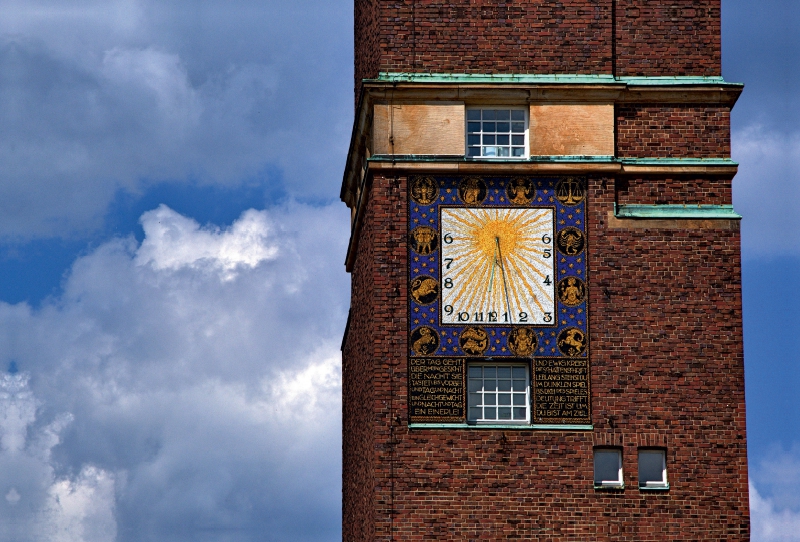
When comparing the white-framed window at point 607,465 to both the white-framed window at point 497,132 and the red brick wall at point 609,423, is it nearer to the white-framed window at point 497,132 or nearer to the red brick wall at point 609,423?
the red brick wall at point 609,423

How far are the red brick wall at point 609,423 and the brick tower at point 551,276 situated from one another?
0.15ft

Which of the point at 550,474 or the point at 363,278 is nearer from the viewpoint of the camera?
the point at 550,474

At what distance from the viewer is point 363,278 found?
53.7 m

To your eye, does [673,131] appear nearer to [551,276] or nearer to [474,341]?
[551,276]

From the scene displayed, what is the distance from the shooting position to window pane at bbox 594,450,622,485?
164ft

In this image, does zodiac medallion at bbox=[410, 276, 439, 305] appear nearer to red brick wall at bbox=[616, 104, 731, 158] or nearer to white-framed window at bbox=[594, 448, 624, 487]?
white-framed window at bbox=[594, 448, 624, 487]

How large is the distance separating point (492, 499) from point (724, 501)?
202 inches

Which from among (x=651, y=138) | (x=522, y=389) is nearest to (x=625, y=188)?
(x=651, y=138)

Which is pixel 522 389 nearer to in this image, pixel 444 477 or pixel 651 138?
pixel 444 477

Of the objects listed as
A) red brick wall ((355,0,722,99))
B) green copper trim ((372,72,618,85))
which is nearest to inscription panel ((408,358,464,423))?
green copper trim ((372,72,618,85))

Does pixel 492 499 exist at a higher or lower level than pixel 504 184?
lower

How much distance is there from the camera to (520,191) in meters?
51.1

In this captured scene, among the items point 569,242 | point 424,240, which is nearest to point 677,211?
point 569,242

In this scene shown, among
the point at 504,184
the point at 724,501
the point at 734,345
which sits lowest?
the point at 724,501
